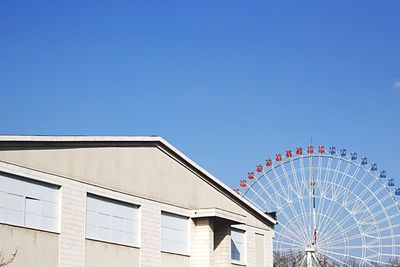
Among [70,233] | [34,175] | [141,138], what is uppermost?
[141,138]

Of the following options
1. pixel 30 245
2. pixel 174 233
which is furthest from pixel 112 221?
pixel 30 245

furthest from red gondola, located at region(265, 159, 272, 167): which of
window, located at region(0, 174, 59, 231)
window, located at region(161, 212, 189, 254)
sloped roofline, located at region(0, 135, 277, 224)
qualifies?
window, located at region(0, 174, 59, 231)

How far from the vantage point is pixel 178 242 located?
33094mm

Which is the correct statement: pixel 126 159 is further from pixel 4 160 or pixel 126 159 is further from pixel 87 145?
pixel 4 160

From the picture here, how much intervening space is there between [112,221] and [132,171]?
7.42ft

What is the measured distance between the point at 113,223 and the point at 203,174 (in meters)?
6.52

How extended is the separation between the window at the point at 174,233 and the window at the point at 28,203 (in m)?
6.61

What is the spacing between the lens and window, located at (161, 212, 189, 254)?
32312 millimetres

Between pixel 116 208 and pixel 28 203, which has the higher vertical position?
pixel 116 208

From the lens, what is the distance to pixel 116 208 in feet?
98.0

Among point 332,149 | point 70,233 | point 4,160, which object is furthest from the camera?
point 332,149

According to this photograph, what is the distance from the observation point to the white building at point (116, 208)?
25422mm

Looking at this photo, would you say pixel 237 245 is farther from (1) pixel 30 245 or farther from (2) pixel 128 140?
(1) pixel 30 245

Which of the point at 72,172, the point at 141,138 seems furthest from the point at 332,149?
the point at 72,172
